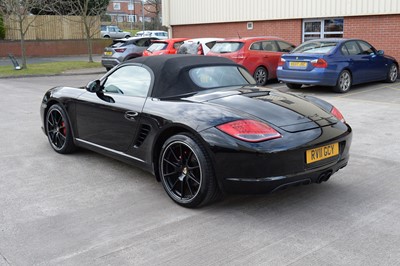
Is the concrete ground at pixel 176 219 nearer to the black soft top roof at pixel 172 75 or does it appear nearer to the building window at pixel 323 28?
the black soft top roof at pixel 172 75

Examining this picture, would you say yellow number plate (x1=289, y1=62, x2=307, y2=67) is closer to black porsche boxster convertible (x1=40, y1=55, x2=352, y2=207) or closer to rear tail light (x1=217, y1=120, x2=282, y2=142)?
A: black porsche boxster convertible (x1=40, y1=55, x2=352, y2=207)

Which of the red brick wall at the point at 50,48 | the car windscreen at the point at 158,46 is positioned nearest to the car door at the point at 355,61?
the car windscreen at the point at 158,46

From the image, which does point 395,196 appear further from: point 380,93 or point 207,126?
point 380,93

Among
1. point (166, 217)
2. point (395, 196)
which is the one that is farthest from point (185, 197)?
point (395, 196)

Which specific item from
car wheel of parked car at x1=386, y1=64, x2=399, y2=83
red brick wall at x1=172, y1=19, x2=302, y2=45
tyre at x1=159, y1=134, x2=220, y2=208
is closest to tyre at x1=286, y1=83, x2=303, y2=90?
car wheel of parked car at x1=386, y1=64, x2=399, y2=83

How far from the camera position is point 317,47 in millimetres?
11719

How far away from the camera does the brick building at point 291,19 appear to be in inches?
587

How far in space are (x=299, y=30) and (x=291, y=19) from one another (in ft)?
1.85

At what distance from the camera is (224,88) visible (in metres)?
4.82

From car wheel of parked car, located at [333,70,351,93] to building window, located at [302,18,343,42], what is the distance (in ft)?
17.0

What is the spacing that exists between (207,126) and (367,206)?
1655 mm

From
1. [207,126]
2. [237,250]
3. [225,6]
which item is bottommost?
[237,250]

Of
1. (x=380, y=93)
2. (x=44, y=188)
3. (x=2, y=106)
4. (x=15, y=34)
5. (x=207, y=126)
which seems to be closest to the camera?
(x=207, y=126)

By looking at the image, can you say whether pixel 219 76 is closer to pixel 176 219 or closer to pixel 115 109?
pixel 115 109
